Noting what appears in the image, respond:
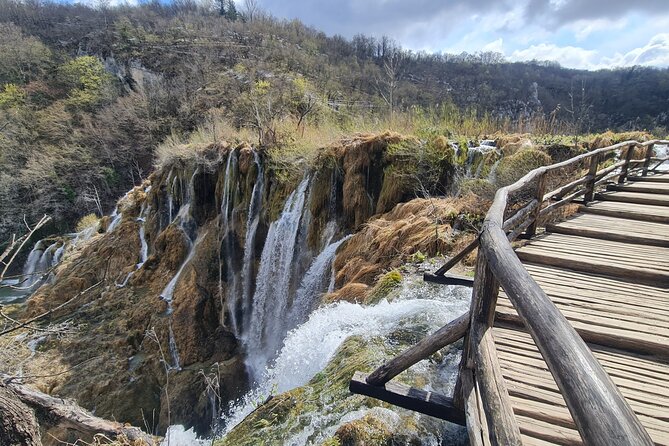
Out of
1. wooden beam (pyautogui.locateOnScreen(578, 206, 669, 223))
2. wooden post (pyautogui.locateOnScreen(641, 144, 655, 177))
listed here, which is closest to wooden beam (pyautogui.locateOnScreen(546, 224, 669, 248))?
wooden beam (pyautogui.locateOnScreen(578, 206, 669, 223))

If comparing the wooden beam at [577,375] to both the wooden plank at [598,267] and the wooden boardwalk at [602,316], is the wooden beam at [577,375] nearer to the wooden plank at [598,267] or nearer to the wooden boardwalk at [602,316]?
the wooden boardwalk at [602,316]

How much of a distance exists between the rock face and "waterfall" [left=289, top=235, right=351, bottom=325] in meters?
0.79

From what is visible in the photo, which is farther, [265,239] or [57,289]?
[57,289]

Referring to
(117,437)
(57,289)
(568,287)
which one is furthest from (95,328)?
(568,287)

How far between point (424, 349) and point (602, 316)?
4.71 ft

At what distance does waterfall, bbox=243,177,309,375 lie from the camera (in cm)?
906

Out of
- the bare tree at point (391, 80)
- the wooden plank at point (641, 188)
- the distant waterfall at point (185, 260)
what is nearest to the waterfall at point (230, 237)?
the distant waterfall at point (185, 260)

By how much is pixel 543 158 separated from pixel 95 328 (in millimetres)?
14438

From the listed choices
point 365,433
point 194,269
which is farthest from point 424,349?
point 194,269

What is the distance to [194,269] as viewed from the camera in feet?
39.4

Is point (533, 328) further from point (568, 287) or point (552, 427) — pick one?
point (568, 287)

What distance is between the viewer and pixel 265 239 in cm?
1079

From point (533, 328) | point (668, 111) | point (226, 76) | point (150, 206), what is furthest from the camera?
point (226, 76)

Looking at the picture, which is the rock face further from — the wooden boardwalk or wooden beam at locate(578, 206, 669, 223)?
the wooden boardwalk
